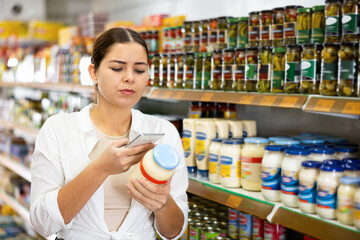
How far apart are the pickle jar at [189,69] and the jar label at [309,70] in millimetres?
860

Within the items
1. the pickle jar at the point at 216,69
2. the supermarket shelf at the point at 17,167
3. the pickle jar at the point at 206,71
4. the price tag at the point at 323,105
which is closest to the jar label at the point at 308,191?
the price tag at the point at 323,105

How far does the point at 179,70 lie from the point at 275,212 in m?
1.16

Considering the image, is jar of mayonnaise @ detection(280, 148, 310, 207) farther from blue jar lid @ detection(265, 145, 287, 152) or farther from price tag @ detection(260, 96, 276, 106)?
price tag @ detection(260, 96, 276, 106)

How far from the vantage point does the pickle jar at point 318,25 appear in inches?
77.4

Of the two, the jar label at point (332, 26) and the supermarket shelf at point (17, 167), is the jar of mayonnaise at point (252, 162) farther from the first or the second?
the supermarket shelf at point (17, 167)

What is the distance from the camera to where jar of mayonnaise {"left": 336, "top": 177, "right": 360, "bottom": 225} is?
157 centimetres

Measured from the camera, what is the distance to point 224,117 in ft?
9.18

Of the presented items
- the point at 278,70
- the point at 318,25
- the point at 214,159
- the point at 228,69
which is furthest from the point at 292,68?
the point at 214,159

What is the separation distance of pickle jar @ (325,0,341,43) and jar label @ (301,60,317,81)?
0.41 ft

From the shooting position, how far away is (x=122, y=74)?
67.7 inches

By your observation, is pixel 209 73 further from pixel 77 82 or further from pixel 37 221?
pixel 77 82

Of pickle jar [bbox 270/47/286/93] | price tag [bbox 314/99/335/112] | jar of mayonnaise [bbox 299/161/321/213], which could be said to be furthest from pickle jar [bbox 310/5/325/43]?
jar of mayonnaise [bbox 299/161/321/213]

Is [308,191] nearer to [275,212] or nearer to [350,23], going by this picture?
[275,212]

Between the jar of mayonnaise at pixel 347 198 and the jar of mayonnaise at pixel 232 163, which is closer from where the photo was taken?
the jar of mayonnaise at pixel 347 198
